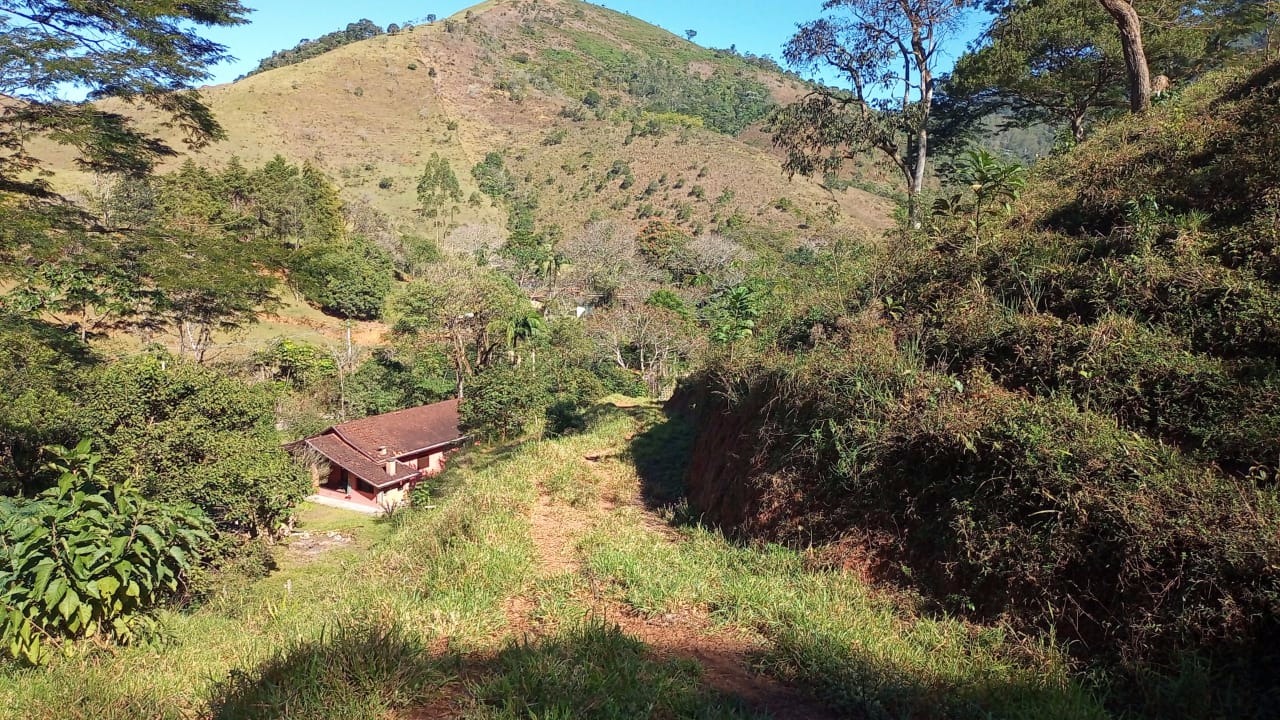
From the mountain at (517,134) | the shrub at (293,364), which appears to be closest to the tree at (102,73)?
the shrub at (293,364)

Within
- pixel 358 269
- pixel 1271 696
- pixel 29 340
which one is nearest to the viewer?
pixel 1271 696

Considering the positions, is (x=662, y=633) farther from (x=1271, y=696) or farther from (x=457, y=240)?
(x=457, y=240)

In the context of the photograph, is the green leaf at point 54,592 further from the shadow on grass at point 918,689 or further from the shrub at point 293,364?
the shrub at point 293,364

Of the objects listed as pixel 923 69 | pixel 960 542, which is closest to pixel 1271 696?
pixel 960 542

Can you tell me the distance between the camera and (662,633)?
4184 millimetres

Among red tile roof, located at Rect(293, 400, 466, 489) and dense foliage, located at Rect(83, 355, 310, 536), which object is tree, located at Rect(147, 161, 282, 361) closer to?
dense foliage, located at Rect(83, 355, 310, 536)

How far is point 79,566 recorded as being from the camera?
13.0 feet

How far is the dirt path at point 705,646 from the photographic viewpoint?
3.30 meters

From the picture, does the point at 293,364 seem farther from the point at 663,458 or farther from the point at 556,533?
the point at 556,533

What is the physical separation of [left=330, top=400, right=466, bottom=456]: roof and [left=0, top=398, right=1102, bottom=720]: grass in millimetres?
21363

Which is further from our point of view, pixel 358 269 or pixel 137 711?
pixel 358 269

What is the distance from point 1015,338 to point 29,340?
602 inches

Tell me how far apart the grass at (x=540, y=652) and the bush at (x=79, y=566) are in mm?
198

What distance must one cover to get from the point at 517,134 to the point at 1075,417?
95.9 metres
